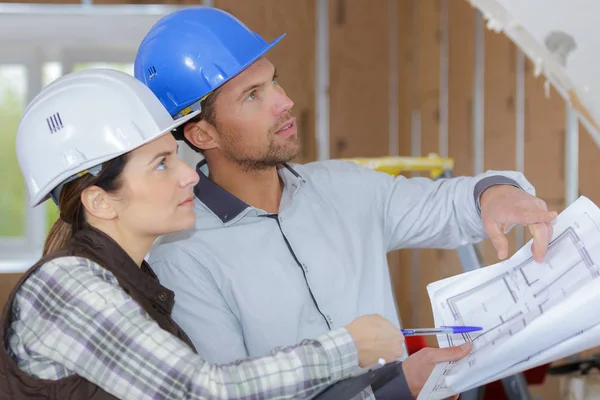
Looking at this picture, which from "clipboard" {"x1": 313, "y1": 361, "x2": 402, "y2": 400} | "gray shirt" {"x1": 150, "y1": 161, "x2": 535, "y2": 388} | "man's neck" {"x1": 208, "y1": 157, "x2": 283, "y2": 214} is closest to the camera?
"clipboard" {"x1": 313, "y1": 361, "x2": 402, "y2": 400}

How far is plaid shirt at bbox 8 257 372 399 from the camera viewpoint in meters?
1.02

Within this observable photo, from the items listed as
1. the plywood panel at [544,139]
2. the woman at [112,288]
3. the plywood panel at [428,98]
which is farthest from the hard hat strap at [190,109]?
the plywood panel at [428,98]

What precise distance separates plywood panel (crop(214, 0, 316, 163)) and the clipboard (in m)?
3.21

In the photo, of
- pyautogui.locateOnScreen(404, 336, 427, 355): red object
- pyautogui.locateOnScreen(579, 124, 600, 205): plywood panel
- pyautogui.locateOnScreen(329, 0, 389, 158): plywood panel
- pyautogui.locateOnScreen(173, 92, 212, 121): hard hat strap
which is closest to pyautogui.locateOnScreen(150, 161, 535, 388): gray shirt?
pyautogui.locateOnScreen(173, 92, 212, 121): hard hat strap

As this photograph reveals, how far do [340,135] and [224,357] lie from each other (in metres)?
3.40

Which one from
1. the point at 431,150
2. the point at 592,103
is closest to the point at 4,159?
the point at 431,150

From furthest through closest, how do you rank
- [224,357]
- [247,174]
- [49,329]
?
[247,174]
[224,357]
[49,329]

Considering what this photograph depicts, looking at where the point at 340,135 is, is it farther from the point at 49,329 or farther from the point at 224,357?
the point at 49,329

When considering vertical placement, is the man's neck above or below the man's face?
below

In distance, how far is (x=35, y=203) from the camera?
4.29 ft

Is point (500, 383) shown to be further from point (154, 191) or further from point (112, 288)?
point (112, 288)

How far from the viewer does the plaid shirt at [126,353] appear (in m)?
1.02

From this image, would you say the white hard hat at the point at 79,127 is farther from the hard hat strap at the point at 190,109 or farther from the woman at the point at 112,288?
the hard hat strap at the point at 190,109

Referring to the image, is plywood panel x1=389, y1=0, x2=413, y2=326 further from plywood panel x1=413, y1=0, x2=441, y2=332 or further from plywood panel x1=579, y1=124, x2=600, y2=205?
plywood panel x1=579, y1=124, x2=600, y2=205
